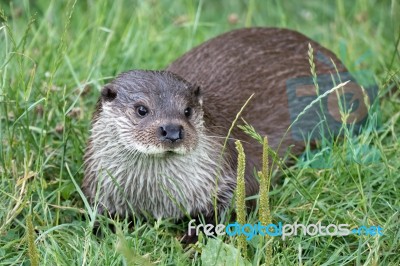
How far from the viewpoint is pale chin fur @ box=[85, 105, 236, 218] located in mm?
3494

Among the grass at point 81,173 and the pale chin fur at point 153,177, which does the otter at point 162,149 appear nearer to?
the pale chin fur at point 153,177

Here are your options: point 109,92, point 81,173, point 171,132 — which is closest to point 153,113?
point 171,132

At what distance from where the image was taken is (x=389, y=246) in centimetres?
321

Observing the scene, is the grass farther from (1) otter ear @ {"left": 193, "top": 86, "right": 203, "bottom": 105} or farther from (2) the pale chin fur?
(1) otter ear @ {"left": 193, "top": 86, "right": 203, "bottom": 105}

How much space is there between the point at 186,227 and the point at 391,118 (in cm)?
127

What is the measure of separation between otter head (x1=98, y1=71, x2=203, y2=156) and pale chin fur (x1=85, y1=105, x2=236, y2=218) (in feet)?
0.11

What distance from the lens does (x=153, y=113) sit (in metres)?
3.34

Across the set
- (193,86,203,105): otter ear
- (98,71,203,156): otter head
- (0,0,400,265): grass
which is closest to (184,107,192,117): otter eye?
(98,71,203,156): otter head

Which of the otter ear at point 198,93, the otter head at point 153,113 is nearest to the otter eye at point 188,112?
the otter head at point 153,113

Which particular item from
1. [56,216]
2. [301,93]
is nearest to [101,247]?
[56,216]

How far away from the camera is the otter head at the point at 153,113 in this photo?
324 centimetres

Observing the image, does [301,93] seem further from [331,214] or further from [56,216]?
[56,216]

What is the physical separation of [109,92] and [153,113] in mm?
270

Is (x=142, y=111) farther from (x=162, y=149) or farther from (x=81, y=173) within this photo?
(x=81, y=173)
